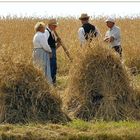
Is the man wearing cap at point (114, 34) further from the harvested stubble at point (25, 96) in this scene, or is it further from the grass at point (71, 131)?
the grass at point (71, 131)

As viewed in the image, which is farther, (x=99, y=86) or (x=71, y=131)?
(x=99, y=86)

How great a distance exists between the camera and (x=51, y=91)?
11.5m

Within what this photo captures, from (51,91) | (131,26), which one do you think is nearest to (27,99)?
(51,91)

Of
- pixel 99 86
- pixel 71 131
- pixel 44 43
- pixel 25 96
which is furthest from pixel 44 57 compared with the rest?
pixel 71 131

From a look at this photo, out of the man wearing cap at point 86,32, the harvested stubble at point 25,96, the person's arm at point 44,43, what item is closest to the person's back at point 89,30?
the man wearing cap at point 86,32

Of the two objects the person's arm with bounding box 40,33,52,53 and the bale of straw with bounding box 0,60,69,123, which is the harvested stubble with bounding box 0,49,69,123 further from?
the person's arm with bounding box 40,33,52,53

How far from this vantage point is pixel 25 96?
1136 cm

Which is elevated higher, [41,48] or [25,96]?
[41,48]

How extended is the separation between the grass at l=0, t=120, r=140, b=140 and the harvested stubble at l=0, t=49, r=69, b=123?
45cm

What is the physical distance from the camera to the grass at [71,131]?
10.1 m

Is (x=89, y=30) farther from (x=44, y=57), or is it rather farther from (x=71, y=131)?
(x=71, y=131)

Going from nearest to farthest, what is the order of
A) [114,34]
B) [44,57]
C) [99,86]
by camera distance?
[99,86] < [44,57] < [114,34]

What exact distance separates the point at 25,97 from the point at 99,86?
5.43 ft

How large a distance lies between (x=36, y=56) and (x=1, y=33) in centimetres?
888
